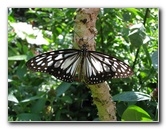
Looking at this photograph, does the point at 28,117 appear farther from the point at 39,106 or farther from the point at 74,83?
the point at 74,83

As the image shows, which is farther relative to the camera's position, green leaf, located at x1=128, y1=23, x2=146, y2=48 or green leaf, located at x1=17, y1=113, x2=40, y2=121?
green leaf, located at x1=17, y1=113, x2=40, y2=121

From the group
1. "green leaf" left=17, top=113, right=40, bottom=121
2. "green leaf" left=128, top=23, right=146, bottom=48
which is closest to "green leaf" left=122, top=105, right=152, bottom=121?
"green leaf" left=128, top=23, right=146, bottom=48

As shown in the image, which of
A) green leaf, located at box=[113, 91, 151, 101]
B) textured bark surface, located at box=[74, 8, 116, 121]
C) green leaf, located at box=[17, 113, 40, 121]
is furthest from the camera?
green leaf, located at box=[17, 113, 40, 121]

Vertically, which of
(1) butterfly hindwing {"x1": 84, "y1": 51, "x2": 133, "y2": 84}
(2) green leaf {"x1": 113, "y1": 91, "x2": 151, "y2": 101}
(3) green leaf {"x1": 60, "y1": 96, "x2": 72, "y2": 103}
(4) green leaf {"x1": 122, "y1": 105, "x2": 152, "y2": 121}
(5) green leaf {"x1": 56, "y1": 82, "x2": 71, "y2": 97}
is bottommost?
(4) green leaf {"x1": 122, "y1": 105, "x2": 152, "y2": 121}

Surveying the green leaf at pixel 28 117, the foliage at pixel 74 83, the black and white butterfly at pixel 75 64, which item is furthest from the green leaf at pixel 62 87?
the black and white butterfly at pixel 75 64

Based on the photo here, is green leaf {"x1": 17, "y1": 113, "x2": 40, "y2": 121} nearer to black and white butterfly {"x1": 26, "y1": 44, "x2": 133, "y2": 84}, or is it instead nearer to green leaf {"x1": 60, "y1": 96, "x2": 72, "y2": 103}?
green leaf {"x1": 60, "y1": 96, "x2": 72, "y2": 103}

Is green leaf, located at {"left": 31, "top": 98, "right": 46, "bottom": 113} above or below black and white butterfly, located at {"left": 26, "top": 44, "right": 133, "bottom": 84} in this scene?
below
